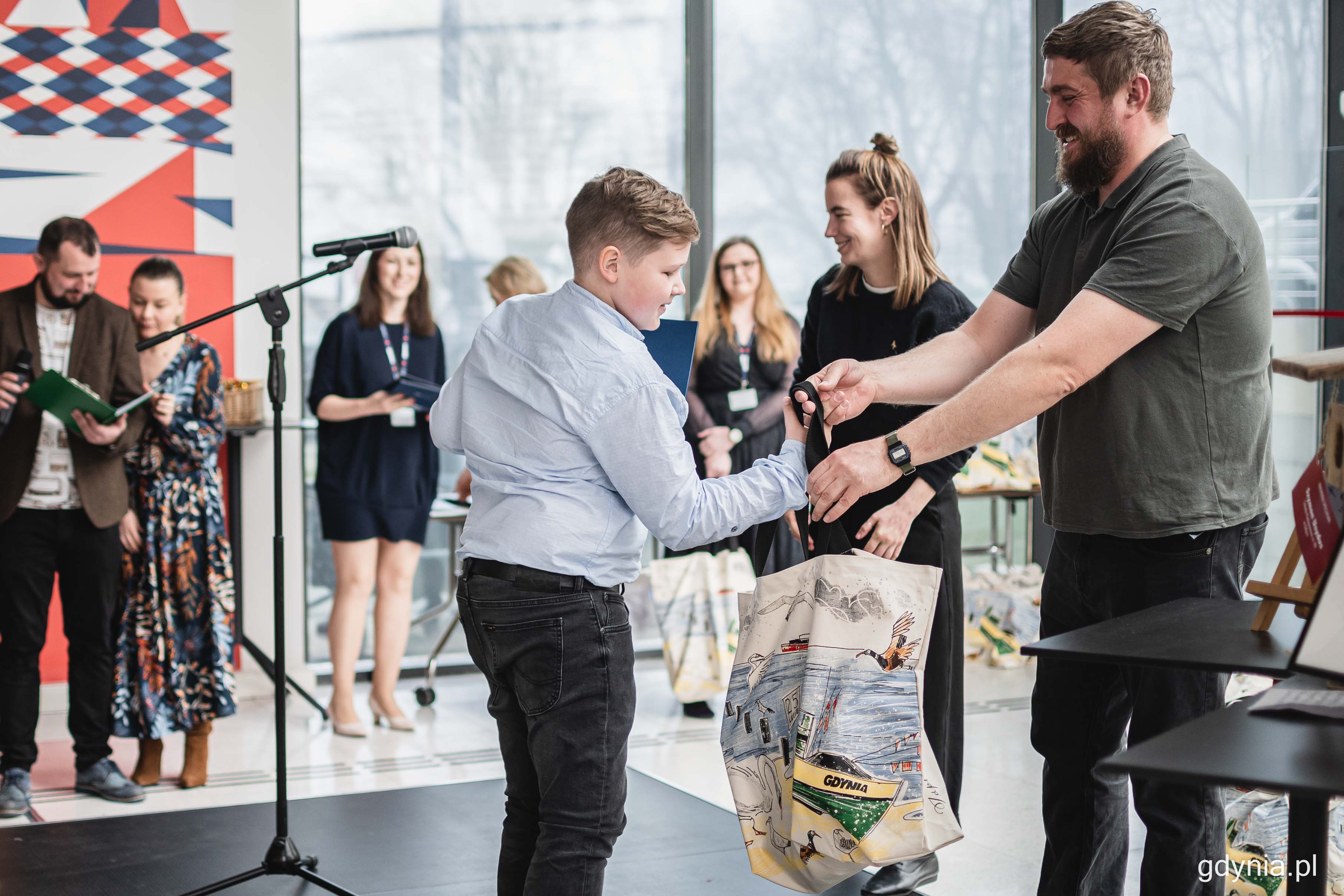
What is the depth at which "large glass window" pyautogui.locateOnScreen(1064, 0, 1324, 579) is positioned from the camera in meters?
4.98

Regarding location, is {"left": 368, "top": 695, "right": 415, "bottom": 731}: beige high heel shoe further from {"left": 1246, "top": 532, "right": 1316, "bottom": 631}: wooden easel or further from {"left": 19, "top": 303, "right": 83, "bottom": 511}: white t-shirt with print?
{"left": 1246, "top": 532, "right": 1316, "bottom": 631}: wooden easel

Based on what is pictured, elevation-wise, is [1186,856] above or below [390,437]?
below

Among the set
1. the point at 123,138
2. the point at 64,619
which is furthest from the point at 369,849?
the point at 123,138

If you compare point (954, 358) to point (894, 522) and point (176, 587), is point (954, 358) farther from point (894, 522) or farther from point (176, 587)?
point (176, 587)

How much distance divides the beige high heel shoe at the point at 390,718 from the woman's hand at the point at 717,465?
4.23 ft

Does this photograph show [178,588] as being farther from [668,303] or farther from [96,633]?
[668,303]

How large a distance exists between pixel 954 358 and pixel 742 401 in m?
2.21

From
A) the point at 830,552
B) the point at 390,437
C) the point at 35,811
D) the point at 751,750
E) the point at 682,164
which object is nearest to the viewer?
the point at 751,750

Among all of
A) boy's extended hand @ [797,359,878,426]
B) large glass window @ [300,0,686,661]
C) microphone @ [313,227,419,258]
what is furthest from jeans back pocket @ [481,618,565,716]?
large glass window @ [300,0,686,661]

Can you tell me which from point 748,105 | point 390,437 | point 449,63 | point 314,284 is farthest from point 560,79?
point 390,437

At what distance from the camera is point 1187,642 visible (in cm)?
144

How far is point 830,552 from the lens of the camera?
80.6 inches

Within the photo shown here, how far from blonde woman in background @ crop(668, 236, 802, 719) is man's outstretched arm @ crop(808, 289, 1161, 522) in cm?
238

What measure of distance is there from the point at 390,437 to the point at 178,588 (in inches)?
37.0
